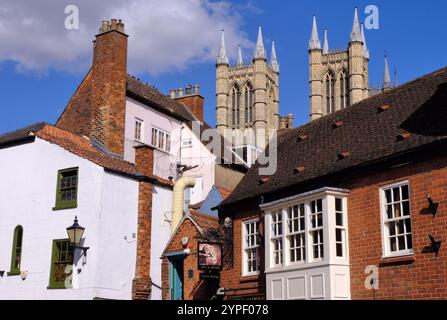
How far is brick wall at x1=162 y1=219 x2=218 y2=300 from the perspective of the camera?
24219mm

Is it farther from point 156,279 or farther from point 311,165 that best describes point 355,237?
point 156,279

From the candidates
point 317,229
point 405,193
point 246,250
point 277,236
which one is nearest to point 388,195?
point 405,193

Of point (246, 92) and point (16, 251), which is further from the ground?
point (246, 92)

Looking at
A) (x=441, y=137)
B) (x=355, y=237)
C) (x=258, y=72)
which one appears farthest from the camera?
(x=258, y=72)

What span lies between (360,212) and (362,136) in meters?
2.97

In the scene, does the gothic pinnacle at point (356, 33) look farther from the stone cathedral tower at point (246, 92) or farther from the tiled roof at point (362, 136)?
the tiled roof at point (362, 136)

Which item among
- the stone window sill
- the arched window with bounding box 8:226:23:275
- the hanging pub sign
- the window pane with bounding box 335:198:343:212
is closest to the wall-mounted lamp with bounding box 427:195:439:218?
the stone window sill

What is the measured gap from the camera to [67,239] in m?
24.7

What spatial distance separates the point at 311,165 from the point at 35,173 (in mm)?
11771

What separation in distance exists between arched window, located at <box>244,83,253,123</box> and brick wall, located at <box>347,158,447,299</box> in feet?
294

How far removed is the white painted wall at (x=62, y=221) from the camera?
2441cm

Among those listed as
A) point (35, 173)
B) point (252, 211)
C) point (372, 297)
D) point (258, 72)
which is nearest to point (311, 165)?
point (252, 211)

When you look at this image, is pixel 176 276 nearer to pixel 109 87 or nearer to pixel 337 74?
pixel 109 87

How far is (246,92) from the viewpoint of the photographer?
109 meters
